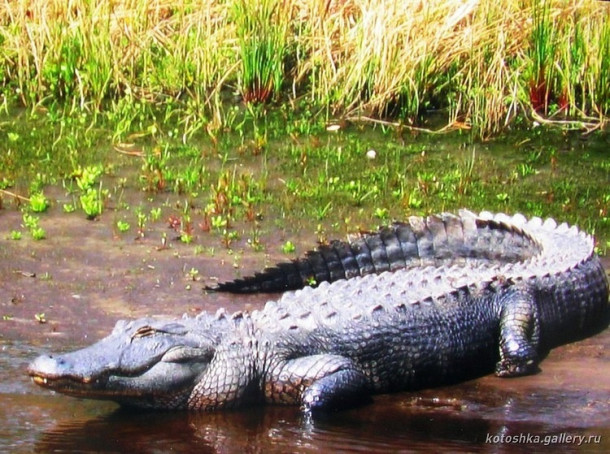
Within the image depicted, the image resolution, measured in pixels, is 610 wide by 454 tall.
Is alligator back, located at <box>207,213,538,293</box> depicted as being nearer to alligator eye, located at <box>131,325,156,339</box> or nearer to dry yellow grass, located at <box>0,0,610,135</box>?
alligator eye, located at <box>131,325,156,339</box>

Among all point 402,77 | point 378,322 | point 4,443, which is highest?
point 402,77

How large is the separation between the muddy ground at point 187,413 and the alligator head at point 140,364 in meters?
0.12

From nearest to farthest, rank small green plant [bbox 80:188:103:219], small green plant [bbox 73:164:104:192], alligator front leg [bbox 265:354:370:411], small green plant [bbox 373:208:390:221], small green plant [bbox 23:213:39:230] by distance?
alligator front leg [bbox 265:354:370:411], small green plant [bbox 23:213:39:230], small green plant [bbox 80:188:103:219], small green plant [bbox 373:208:390:221], small green plant [bbox 73:164:104:192]

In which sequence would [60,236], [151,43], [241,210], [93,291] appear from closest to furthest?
[93,291] < [60,236] < [241,210] < [151,43]

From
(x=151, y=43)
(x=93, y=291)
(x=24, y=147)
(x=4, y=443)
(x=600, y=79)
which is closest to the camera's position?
(x=4, y=443)

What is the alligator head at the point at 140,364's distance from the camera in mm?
5215

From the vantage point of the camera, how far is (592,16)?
10.6 meters

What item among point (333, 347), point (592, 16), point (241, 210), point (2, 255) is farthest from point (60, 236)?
point (592, 16)

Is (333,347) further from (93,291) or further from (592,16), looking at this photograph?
(592,16)

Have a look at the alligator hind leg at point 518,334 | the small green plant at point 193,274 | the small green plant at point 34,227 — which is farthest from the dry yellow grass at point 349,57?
the alligator hind leg at point 518,334

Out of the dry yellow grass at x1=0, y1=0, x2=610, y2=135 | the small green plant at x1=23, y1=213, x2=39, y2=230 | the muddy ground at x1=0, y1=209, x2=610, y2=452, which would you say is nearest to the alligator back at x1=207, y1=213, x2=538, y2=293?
the muddy ground at x1=0, y1=209, x2=610, y2=452

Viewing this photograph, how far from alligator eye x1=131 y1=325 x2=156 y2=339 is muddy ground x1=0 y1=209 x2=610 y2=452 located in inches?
14.0

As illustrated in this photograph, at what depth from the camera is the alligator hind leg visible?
241 inches

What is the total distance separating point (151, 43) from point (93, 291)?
14.2 feet
